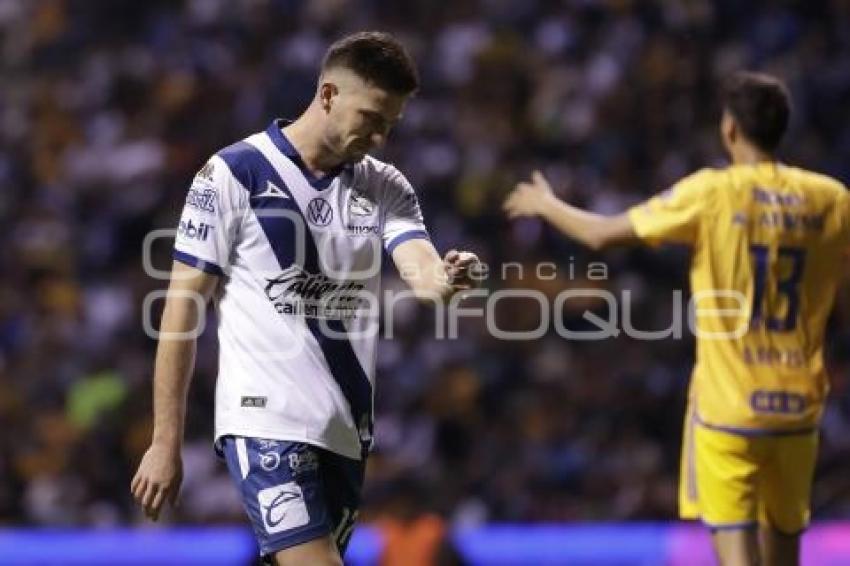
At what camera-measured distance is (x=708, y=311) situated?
6352 mm

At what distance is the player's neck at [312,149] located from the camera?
537 cm

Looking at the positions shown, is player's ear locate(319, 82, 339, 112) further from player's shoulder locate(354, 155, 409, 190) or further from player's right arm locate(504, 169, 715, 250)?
player's right arm locate(504, 169, 715, 250)

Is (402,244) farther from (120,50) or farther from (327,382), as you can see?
(120,50)

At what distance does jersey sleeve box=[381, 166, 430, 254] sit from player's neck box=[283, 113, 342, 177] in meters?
0.25

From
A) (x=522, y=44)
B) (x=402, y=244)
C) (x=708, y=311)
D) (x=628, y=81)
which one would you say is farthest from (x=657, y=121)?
(x=402, y=244)

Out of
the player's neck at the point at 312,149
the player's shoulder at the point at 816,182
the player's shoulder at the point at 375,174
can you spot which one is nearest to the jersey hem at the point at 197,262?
the player's neck at the point at 312,149

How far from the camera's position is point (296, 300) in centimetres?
529

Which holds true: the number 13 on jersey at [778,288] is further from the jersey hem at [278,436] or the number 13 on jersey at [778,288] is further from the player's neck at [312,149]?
the jersey hem at [278,436]

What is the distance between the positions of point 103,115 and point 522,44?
11.8 feet

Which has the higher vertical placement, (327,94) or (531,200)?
(327,94)

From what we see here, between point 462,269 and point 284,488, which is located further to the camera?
point 284,488

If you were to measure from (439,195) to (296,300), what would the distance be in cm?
762

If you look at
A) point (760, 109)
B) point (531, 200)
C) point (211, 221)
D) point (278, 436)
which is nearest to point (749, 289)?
point (760, 109)

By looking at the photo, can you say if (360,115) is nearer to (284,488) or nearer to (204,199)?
(204,199)
